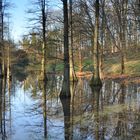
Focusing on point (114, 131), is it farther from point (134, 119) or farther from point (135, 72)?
point (135, 72)

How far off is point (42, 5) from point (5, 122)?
32.0 meters

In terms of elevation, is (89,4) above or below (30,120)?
above

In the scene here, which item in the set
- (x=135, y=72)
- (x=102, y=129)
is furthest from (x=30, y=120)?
(x=135, y=72)

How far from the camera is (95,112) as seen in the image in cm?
1466

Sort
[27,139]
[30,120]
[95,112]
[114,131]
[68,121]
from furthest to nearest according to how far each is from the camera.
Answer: [95,112], [30,120], [68,121], [114,131], [27,139]

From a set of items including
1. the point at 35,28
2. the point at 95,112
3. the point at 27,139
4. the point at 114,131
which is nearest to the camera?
the point at 27,139

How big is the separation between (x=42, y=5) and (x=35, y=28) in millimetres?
3089

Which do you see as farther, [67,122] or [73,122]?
[67,122]

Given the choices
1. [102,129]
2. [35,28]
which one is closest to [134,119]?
[102,129]

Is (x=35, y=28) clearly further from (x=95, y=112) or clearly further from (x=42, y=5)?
(x=95, y=112)

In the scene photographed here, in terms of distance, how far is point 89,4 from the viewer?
4538 cm

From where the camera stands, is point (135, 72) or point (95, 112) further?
point (135, 72)

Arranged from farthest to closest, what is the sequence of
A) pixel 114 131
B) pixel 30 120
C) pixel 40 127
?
pixel 30 120 → pixel 40 127 → pixel 114 131

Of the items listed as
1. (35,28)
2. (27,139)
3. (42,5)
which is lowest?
(27,139)
